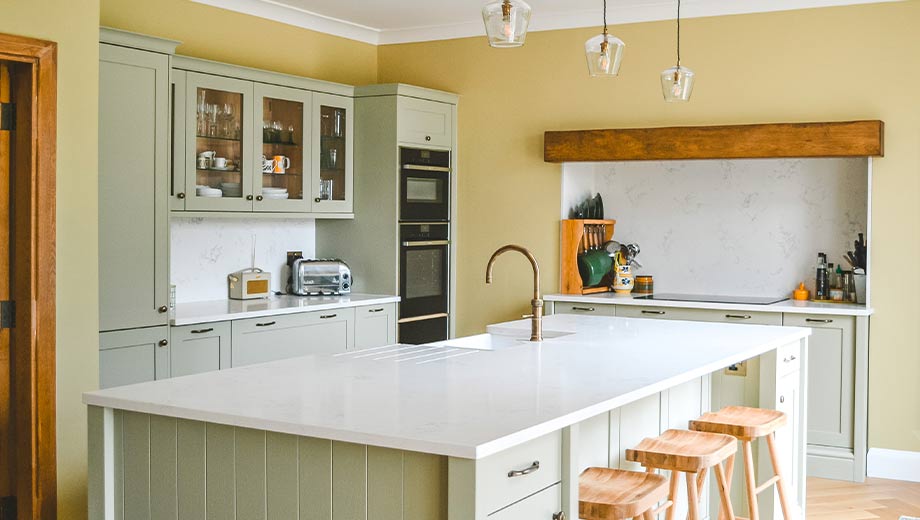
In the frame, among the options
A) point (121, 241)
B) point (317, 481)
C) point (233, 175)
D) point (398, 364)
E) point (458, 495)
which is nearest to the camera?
point (458, 495)

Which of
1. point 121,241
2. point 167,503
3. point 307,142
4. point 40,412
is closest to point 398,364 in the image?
point 167,503

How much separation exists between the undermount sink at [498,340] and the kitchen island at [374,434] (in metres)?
0.36

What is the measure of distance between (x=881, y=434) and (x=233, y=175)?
3965 millimetres

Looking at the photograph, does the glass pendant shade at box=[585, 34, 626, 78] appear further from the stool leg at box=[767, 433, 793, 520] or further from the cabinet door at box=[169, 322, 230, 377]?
the cabinet door at box=[169, 322, 230, 377]

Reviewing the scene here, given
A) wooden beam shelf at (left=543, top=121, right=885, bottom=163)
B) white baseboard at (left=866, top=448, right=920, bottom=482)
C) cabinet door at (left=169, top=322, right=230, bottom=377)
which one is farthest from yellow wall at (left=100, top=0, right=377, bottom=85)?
white baseboard at (left=866, top=448, right=920, bottom=482)

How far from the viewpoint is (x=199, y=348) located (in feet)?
16.7

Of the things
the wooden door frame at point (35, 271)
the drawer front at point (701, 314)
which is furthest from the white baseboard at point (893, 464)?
the wooden door frame at point (35, 271)

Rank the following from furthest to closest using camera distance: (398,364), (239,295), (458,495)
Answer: (239,295) → (398,364) → (458,495)

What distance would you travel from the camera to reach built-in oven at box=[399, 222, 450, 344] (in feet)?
21.5

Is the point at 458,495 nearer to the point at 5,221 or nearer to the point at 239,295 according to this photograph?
the point at 5,221

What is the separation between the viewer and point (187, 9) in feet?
18.9

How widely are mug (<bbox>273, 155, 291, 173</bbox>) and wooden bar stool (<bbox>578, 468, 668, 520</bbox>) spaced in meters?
3.38

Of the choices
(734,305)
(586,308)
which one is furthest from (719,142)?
(586,308)

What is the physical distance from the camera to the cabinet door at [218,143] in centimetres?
525
